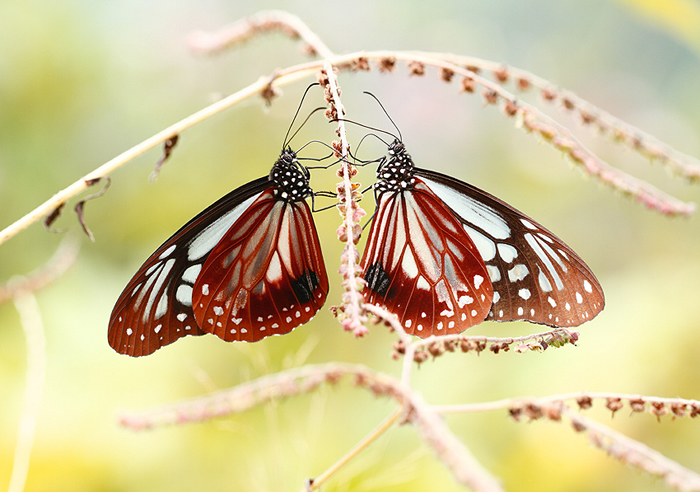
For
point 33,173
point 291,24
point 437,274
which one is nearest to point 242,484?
point 437,274

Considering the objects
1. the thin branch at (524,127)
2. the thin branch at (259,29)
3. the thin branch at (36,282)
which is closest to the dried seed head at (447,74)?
the thin branch at (524,127)

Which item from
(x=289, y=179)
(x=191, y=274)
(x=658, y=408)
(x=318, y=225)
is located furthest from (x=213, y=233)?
(x=318, y=225)

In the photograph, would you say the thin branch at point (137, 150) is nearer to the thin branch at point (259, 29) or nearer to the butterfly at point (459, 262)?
the thin branch at point (259, 29)

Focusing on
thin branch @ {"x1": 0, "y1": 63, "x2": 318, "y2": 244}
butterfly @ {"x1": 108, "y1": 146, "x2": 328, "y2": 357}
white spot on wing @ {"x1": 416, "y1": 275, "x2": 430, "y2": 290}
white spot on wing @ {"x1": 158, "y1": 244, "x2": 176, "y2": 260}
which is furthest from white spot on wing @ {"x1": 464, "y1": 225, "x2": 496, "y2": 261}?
white spot on wing @ {"x1": 158, "y1": 244, "x2": 176, "y2": 260}

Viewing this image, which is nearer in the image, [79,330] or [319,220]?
[79,330]

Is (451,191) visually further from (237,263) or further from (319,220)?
(319,220)

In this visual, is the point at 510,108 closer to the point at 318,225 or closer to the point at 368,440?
the point at 368,440
